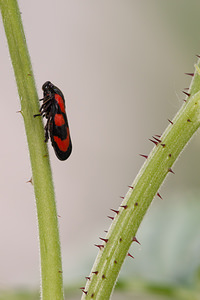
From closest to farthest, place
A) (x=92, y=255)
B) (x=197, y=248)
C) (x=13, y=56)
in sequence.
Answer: (x=13, y=56) < (x=197, y=248) < (x=92, y=255)

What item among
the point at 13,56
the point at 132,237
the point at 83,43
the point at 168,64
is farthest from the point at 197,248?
the point at 83,43

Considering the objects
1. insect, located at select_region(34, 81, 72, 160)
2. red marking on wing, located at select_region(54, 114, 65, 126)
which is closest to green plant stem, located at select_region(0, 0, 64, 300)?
insect, located at select_region(34, 81, 72, 160)

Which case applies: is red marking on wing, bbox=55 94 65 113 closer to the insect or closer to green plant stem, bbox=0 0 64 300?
the insect

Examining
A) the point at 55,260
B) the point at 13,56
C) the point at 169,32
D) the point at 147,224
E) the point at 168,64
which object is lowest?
the point at 55,260

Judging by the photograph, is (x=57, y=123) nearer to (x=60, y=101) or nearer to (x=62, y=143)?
(x=62, y=143)

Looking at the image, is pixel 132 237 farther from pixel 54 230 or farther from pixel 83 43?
pixel 83 43

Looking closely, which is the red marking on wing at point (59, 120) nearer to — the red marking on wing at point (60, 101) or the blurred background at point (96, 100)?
the red marking on wing at point (60, 101)
